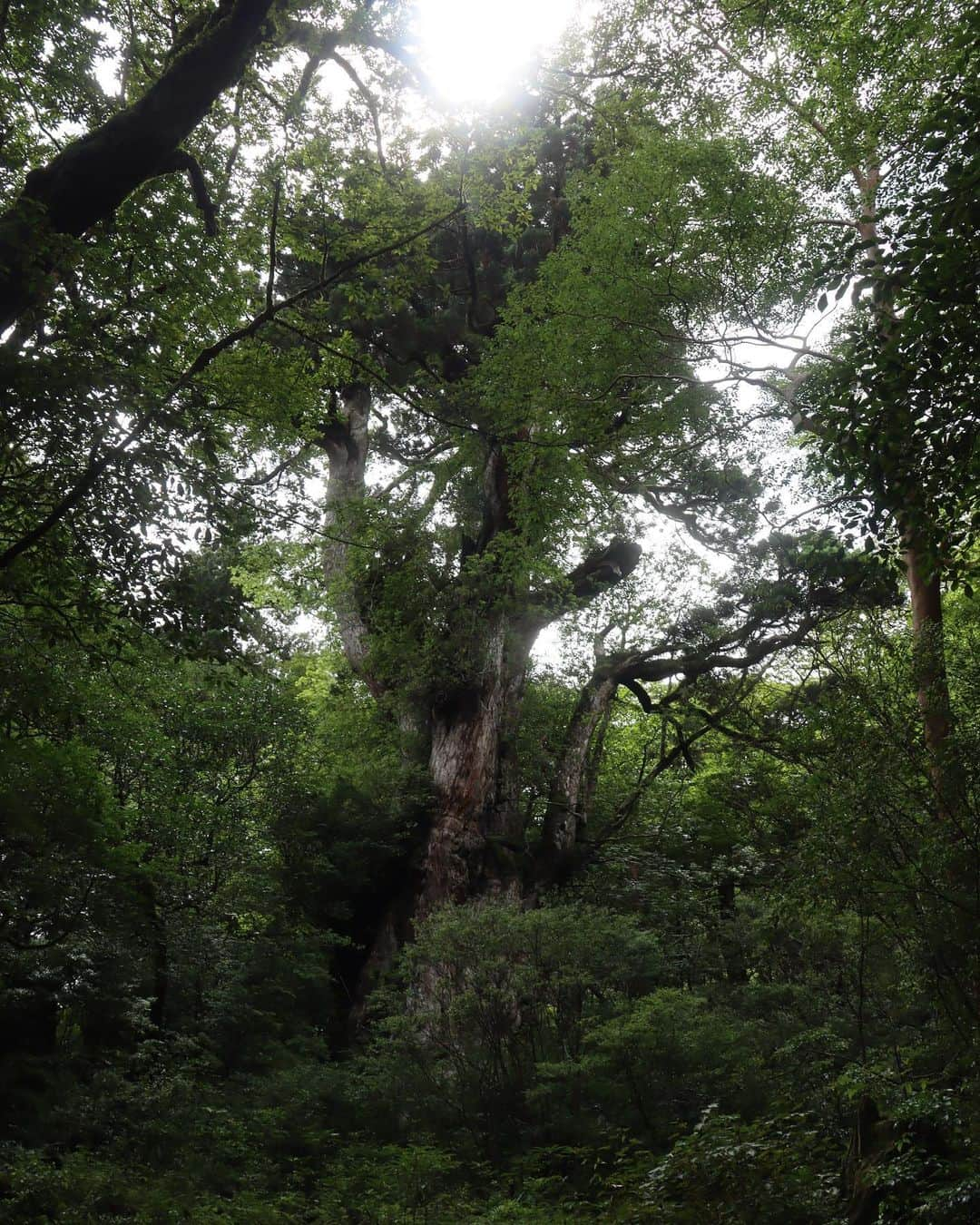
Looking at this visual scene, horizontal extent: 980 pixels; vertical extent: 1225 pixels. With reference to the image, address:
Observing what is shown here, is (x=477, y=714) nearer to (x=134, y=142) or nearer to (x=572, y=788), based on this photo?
(x=572, y=788)

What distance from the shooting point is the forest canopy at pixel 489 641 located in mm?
5316

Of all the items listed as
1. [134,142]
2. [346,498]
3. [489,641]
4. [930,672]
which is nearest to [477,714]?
[489,641]

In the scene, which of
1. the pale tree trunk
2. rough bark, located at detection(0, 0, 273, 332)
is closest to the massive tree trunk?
rough bark, located at detection(0, 0, 273, 332)

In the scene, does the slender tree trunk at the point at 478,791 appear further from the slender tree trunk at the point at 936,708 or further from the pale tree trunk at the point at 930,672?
the slender tree trunk at the point at 936,708

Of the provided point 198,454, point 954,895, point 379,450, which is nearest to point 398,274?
point 198,454

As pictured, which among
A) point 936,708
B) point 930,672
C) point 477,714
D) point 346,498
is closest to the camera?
point 936,708

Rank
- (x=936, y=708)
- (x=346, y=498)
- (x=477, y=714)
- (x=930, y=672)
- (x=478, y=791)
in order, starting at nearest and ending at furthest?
(x=936, y=708)
(x=930, y=672)
(x=478, y=791)
(x=477, y=714)
(x=346, y=498)

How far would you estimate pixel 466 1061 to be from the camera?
7.93 metres

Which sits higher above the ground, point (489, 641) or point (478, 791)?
point (489, 641)

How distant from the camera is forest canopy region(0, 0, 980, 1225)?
532cm

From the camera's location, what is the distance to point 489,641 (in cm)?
1285

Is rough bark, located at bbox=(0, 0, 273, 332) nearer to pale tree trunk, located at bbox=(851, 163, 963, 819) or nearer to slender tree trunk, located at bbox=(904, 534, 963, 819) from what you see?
pale tree trunk, located at bbox=(851, 163, 963, 819)

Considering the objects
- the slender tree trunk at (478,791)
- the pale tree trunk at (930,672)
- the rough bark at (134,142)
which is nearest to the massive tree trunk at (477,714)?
the slender tree trunk at (478,791)

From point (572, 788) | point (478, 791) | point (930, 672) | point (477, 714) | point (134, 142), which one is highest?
point (134, 142)
